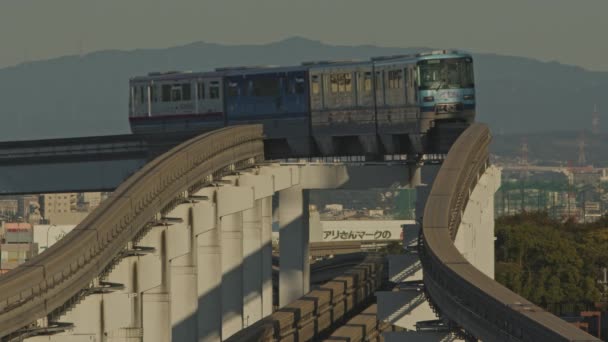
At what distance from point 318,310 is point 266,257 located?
47.9ft

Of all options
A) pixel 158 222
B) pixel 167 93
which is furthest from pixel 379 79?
pixel 158 222

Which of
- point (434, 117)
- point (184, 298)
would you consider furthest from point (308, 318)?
point (434, 117)

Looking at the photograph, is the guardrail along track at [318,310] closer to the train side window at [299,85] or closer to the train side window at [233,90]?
the train side window at [299,85]

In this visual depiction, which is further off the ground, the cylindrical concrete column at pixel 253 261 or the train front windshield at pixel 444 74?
the train front windshield at pixel 444 74

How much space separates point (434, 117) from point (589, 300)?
3376 cm

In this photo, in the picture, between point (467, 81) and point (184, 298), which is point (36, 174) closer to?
point (467, 81)

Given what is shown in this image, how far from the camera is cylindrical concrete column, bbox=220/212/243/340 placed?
218 feet

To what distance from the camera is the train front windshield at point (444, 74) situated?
72562mm

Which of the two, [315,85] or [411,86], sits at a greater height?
[315,85]

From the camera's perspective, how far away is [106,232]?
41.4m

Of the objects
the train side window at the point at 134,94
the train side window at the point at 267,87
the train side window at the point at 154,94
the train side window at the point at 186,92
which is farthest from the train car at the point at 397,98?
the train side window at the point at 134,94

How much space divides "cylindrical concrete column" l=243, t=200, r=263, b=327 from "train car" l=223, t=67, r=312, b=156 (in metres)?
4.49

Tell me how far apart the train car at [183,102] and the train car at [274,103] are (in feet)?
1.70

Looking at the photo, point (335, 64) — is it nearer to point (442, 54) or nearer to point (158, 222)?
point (442, 54)
